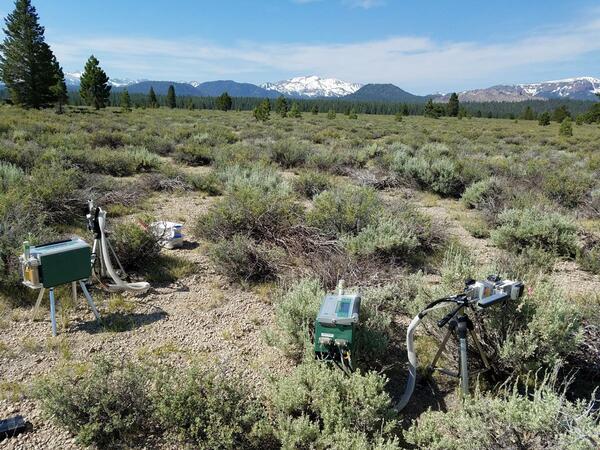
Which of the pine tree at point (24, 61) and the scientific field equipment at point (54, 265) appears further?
the pine tree at point (24, 61)

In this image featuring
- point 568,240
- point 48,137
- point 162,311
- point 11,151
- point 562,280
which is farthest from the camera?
point 48,137

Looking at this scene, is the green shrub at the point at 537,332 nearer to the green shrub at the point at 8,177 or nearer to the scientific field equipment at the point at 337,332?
the scientific field equipment at the point at 337,332

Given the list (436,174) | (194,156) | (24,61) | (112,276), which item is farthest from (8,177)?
(24,61)

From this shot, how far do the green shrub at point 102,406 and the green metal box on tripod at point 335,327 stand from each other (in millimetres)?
1326

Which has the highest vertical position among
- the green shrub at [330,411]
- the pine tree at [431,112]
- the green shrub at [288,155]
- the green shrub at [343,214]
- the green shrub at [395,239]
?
the pine tree at [431,112]

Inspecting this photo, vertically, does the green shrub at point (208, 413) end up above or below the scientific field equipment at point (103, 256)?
below

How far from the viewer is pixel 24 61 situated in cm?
3862

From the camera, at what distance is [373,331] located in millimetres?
3609

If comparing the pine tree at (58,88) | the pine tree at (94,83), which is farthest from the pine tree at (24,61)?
the pine tree at (94,83)

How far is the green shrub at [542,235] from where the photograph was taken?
6.36 metres

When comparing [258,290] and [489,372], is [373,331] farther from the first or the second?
[258,290]

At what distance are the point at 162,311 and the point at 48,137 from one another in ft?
39.0

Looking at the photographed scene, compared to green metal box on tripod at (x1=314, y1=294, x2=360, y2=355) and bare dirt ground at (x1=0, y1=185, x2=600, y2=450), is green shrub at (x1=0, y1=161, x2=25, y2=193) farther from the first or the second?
green metal box on tripod at (x1=314, y1=294, x2=360, y2=355)

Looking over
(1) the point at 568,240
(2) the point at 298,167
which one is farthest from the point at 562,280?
(2) the point at 298,167
